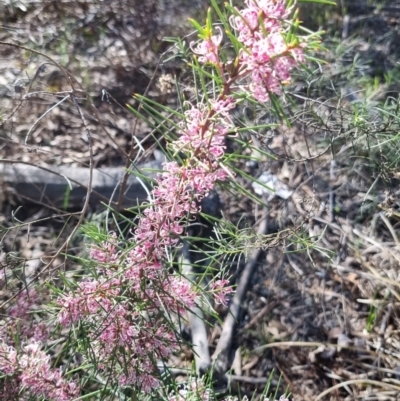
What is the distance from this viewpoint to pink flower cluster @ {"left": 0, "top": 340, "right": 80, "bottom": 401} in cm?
164

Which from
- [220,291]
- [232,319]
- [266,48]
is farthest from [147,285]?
[232,319]

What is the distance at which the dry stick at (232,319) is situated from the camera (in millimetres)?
2625

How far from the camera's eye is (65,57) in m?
3.71

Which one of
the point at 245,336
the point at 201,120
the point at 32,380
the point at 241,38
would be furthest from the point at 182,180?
the point at 245,336

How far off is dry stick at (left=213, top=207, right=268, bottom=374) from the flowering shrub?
0.86 meters

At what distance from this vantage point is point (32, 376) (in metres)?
1.63

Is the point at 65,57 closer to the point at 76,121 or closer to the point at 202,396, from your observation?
the point at 76,121

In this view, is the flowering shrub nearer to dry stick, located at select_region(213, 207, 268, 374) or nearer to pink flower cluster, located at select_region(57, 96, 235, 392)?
pink flower cluster, located at select_region(57, 96, 235, 392)

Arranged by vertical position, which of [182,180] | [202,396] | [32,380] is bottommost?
[202,396]

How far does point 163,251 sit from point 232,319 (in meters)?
1.44

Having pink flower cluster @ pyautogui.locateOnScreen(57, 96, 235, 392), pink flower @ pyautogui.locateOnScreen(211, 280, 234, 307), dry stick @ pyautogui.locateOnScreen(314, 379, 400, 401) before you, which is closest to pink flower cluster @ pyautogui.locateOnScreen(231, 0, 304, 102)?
pink flower cluster @ pyautogui.locateOnScreen(57, 96, 235, 392)

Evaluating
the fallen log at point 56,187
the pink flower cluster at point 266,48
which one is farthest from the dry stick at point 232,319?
the pink flower cluster at point 266,48

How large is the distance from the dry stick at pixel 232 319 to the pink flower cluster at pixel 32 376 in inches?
37.6

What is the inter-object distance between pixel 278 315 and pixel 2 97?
6.83ft
